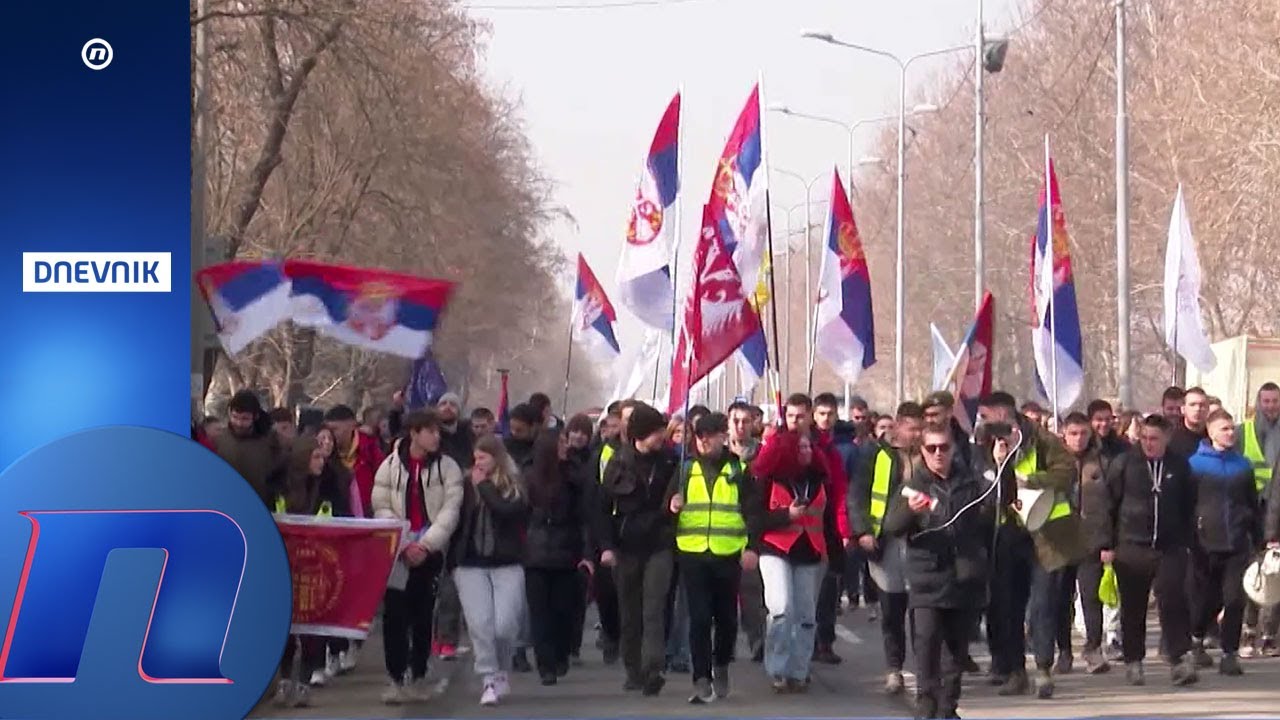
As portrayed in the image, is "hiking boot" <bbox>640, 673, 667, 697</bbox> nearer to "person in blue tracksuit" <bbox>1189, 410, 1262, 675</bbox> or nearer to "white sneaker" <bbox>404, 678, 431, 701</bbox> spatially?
"white sneaker" <bbox>404, 678, 431, 701</bbox>

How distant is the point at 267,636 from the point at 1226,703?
7.25 m

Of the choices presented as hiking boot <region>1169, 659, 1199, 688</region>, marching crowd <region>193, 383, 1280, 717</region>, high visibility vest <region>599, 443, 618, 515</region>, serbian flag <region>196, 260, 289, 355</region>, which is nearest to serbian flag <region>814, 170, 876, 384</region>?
high visibility vest <region>599, 443, 618, 515</region>

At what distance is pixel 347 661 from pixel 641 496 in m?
3.41

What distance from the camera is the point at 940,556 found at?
1361 centimetres

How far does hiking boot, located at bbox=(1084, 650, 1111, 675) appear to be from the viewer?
17.4m

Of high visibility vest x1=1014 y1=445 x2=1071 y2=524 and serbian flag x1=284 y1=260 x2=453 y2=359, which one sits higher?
serbian flag x1=284 y1=260 x2=453 y2=359

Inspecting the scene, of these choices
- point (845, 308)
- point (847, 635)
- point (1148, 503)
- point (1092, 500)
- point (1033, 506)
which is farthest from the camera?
point (845, 308)

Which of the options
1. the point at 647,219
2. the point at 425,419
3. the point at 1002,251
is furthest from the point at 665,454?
the point at 1002,251

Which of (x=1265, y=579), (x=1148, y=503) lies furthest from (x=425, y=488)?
(x=1265, y=579)

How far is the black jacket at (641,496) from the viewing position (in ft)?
52.6

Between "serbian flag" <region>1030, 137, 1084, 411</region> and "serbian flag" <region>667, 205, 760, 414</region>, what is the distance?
11.6 ft

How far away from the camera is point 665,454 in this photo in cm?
1619

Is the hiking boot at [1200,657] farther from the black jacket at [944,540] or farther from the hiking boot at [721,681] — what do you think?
the black jacket at [944,540]

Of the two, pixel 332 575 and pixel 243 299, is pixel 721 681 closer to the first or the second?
pixel 332 575
